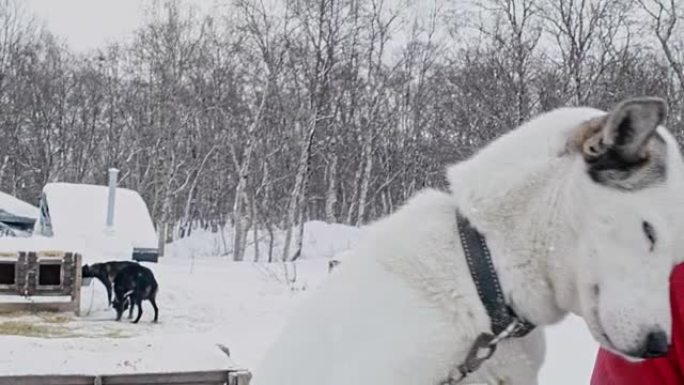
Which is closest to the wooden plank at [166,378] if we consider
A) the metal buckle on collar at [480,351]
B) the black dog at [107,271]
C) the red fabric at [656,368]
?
the red fabric at [656,368]

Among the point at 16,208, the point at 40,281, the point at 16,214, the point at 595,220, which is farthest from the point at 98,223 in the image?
the point at 595,220

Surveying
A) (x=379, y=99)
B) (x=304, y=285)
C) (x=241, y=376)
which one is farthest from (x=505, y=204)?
(x=379, y=99)

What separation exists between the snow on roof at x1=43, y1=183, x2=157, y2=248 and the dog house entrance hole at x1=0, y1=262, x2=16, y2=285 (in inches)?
193

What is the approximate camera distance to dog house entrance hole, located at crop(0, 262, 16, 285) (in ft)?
41.3

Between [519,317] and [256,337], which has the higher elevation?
[519,317]

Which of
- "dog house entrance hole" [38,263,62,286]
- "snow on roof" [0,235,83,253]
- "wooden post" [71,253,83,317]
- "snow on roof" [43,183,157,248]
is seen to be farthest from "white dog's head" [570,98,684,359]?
"snow on roof" [43,183,157,248]

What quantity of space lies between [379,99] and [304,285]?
15.3 m

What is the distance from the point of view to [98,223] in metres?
18.7

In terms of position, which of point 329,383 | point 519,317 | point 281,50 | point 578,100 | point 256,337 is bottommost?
point 256,337

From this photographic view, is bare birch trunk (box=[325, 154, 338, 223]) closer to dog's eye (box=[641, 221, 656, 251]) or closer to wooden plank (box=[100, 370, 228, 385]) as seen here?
wooden plank (box=[100, 370, 228, 385])

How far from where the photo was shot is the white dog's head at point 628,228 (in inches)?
54.9

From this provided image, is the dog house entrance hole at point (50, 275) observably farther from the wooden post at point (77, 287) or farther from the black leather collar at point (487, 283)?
the black leather collar at point (487, 283)

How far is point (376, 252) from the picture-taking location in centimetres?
172

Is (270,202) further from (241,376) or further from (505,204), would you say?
(505,204)
